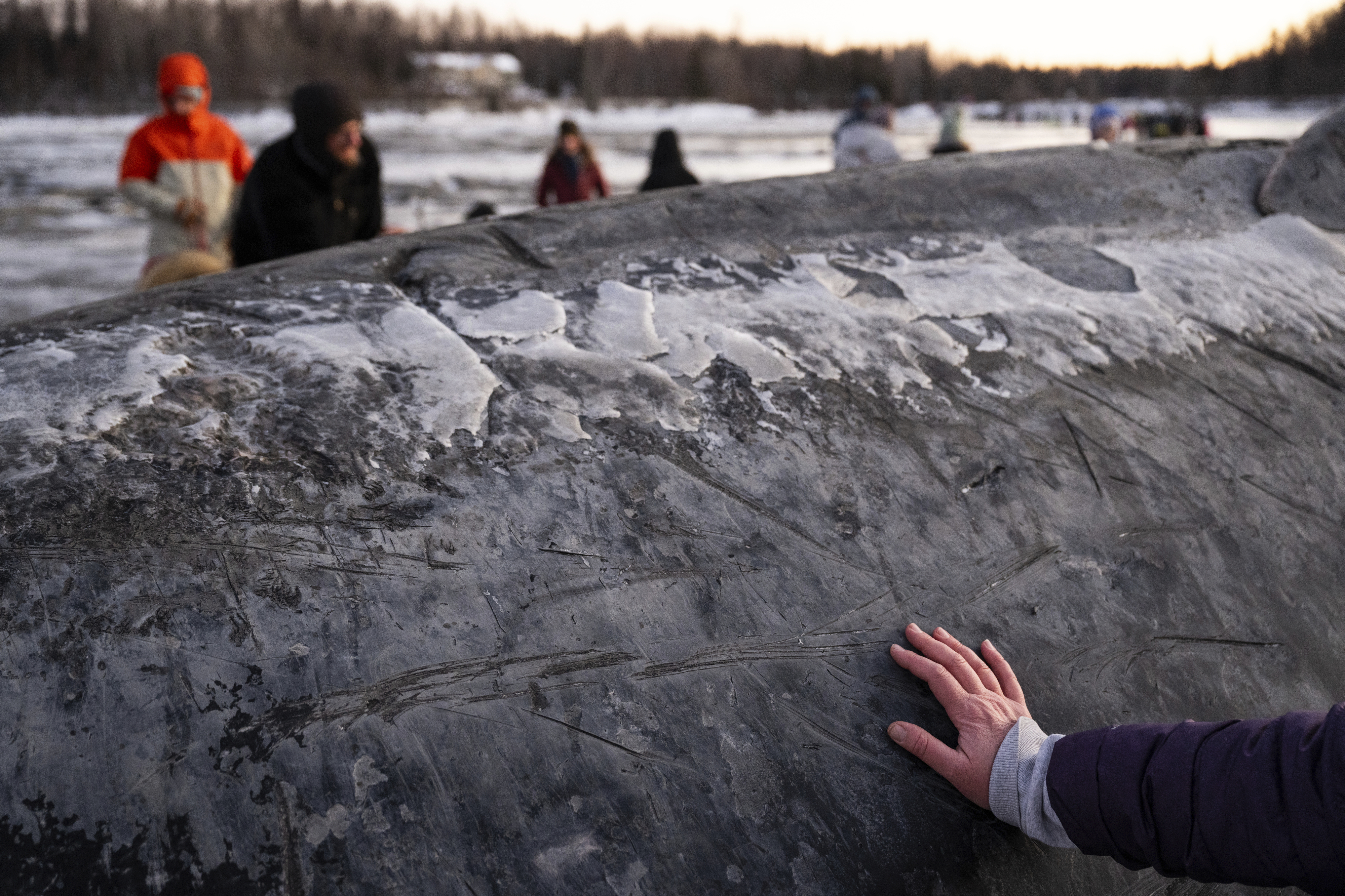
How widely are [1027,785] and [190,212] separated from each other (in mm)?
3687

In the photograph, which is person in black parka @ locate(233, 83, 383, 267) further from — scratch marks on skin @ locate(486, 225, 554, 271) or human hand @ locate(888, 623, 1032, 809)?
human hand @ locate(888, 623, 1032, 809)

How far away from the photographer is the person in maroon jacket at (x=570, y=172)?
21.1 ft

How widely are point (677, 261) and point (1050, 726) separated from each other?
101 centimetres

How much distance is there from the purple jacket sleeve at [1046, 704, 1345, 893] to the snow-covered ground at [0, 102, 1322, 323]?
1454 mm

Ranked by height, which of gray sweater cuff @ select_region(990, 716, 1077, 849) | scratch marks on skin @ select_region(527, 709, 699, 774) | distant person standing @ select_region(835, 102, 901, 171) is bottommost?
gray sweater cuff @ select_region(990, 716, 1077, 849)

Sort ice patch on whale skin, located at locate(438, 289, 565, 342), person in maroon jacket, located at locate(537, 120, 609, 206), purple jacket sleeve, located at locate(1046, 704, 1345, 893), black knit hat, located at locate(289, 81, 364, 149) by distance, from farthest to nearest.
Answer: person in maroon jacket, located at locate(537, 120, 609, 206), black knit hat, located at locate(289, 81, 364, 149), ice patch on whale skin, located at locate(438, 289, 565, 342), purple jacket sleeve, located at locate(1046, 704, 1345, 893)

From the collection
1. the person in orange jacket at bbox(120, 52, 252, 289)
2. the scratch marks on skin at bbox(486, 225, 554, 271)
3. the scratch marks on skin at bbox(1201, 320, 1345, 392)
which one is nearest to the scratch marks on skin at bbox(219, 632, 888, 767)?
the scratch marks on skin at bbox(486, 225, 554, 271)

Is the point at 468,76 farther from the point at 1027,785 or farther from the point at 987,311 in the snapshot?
the point at 1027,785

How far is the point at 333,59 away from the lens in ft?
185

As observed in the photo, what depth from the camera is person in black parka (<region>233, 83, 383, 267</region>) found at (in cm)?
299

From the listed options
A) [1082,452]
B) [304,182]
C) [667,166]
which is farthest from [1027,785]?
[667,166]

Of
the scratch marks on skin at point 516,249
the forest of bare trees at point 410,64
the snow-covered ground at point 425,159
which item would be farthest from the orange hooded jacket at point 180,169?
the forest of bare trees at point 410,64

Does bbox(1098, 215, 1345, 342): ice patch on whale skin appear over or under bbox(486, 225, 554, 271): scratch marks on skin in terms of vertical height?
Answer: under

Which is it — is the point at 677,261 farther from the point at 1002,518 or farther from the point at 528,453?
the point at 1002,518
